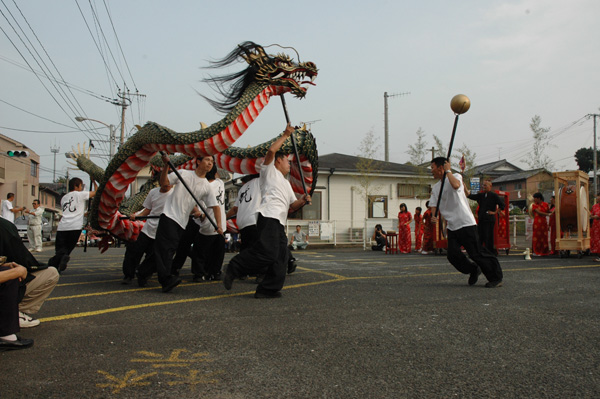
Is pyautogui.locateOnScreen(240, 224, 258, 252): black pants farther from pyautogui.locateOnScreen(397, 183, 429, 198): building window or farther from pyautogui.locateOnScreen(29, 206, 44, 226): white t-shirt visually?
pyautogui.locateOnScreen(397, 183, 429, 198): building window

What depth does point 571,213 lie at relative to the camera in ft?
37.3

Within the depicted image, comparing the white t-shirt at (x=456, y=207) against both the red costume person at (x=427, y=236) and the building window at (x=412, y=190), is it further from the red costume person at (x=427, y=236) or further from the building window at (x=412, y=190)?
the building window at (x=412, y=190)

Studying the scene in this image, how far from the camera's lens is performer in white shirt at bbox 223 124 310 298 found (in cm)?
523

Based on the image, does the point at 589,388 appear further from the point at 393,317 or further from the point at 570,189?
the point at 570,189

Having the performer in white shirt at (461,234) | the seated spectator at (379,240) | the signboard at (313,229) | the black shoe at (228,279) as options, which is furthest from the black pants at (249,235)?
the signboard at (313,229)

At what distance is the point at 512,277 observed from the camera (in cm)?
702

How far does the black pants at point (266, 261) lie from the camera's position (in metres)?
5.23

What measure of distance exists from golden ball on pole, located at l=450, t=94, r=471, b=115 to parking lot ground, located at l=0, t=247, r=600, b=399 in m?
2.59

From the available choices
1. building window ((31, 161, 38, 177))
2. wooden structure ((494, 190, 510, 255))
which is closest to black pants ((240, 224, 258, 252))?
wooden structure ((494, 190, 510, 255))

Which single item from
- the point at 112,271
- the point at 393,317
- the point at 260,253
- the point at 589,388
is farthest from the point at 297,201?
the point at 112,271

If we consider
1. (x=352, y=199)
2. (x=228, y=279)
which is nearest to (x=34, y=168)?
(x=352, y=199)

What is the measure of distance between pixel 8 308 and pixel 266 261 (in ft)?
8.62

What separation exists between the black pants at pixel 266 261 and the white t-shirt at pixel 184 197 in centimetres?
107

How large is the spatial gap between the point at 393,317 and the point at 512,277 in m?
3.73
